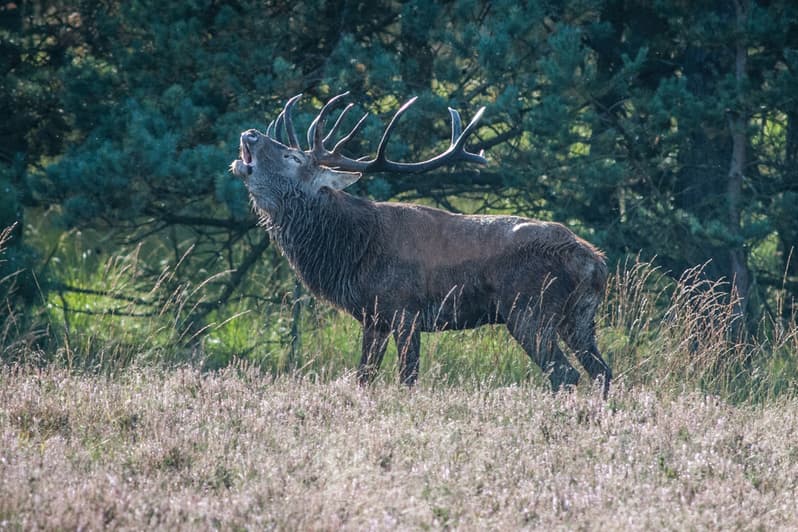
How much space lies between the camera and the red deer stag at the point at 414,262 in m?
7.59

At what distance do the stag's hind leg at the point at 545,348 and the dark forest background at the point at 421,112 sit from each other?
7.51ft

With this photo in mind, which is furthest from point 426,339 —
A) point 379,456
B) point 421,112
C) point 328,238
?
point 379,456

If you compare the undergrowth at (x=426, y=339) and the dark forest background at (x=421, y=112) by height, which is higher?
the dark forest background at (x=421, y=112)

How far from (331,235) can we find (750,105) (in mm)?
4164

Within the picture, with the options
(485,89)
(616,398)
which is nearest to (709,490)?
(616,398)

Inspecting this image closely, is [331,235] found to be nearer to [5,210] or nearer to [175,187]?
[175,187]

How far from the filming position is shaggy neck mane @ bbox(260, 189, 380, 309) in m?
8.01

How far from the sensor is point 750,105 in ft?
31.8

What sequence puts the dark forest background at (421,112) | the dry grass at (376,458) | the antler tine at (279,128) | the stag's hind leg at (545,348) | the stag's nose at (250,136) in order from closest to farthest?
the dry grass at (376,458) → the stag's hind leg at (545,348) → the stag's nose at (250,136) → the antler tine at (279,128) → the dark forest background at (421,112)

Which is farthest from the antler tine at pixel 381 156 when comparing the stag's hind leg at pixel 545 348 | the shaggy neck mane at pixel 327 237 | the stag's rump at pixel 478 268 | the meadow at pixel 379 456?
the meadow at pixel 379 456

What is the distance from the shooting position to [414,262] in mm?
7855

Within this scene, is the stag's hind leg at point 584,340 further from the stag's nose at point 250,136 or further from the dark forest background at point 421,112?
the stag's nose at point 250,136

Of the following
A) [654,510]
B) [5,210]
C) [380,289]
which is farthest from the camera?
[5,210]

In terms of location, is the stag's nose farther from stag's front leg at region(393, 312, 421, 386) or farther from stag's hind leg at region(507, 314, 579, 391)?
stag's hind leg at region(507, 314, 579, 391)
